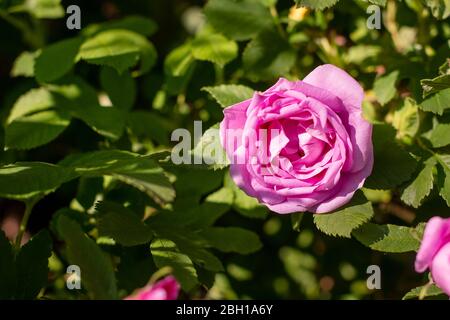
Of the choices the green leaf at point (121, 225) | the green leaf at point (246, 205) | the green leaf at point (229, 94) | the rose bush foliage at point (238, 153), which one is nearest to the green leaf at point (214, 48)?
the rose bush foliage at point (238, 153)

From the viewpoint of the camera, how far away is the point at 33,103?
1.36 metres

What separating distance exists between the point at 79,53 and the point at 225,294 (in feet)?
1.84

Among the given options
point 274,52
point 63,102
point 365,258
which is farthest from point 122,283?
point 365,258

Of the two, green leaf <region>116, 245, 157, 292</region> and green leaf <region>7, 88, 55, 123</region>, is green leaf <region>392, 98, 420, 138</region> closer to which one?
green leaf <region>116, 245, 157, 292</region>

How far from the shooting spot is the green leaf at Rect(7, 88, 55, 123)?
52.7 inches

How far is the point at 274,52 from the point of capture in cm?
127

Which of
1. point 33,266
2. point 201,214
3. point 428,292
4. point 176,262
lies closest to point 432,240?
point 428,292

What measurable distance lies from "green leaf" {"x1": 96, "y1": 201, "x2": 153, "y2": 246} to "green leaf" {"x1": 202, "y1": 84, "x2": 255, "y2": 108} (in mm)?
230

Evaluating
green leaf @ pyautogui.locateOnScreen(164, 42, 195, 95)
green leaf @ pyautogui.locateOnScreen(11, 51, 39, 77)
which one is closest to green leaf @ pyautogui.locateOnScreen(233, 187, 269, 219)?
green leaf @ pyautogui.locateOnScreen(164, 42, 195, 95)

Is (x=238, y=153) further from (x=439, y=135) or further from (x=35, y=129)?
(x=35, y=129)

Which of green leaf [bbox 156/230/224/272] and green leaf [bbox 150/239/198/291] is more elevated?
Answer: green leaf [bbox 150/239/198/291]

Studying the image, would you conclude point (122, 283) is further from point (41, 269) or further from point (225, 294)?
point (225, 294)

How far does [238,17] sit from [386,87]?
29 cm

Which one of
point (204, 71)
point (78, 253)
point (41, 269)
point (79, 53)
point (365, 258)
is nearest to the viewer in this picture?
point (78, 253)
